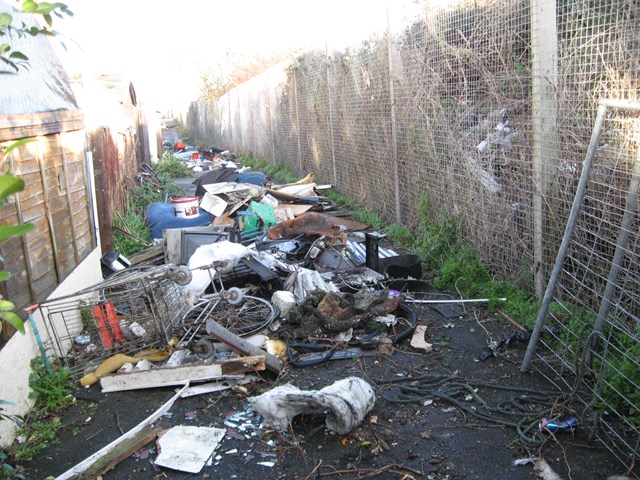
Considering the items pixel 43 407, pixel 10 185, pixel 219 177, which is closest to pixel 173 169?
pixel 219 177

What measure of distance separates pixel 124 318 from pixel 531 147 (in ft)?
12.5

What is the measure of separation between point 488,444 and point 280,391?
1.32 meters

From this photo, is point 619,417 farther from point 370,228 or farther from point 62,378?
point 370,228

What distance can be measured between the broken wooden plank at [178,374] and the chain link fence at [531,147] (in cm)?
215

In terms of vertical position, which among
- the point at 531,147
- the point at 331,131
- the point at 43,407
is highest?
the point at 331,131

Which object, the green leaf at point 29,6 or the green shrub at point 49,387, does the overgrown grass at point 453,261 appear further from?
the green leaf at point 29,6

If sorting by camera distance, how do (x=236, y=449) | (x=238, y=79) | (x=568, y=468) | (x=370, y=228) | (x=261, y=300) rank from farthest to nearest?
(x=238, y=79)
(x=370, y=228)
(x=261, y=300)
(x=236, y=449)
(x=568, y=468)

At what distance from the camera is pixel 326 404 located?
11.9 ft

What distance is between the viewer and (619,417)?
3605 millimetres

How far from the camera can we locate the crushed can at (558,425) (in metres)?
3.52

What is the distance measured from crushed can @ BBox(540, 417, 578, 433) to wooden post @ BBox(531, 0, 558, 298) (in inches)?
68.1

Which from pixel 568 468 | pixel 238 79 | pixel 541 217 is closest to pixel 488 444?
pixel 568 468

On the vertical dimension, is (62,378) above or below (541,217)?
below

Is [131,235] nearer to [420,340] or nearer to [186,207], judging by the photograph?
[186,207]
